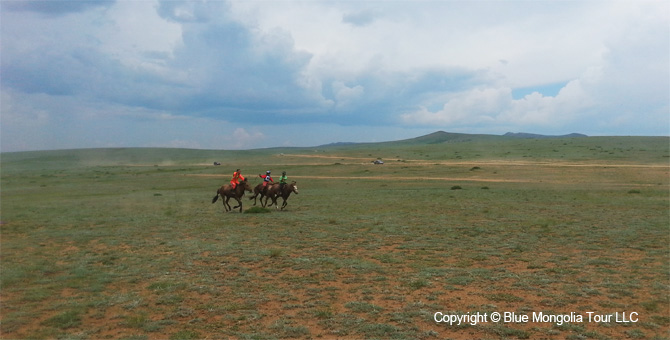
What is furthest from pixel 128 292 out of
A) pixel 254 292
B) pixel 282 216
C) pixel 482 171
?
pixel 482 171

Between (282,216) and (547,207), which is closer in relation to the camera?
(282,216)

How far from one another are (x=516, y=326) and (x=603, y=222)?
52.9 feet

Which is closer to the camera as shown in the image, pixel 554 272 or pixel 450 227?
pixel 554 272

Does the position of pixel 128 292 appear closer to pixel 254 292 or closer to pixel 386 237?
pixel 254 292

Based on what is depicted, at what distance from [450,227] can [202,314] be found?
14.0m

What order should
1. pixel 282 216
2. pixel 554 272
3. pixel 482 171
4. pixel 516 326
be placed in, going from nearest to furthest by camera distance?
pixel 516 326
pixel 554 272
pixel 282 216
pixel 482 171

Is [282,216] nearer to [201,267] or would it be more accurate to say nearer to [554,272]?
[201,267]

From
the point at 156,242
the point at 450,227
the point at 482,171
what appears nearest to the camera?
the point at 156,242

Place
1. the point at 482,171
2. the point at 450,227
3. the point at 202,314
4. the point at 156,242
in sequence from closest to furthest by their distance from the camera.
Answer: the point at 202,314 < the point at 156,242 < the point at 450,227 < the point at 482,171

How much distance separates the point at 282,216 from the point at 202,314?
15478 millimetres

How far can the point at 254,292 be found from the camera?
10797 mm

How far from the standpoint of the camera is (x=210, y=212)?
27.6 metres

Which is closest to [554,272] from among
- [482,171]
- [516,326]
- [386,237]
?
[516,326]

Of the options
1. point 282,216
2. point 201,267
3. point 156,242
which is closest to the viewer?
point 201,267
